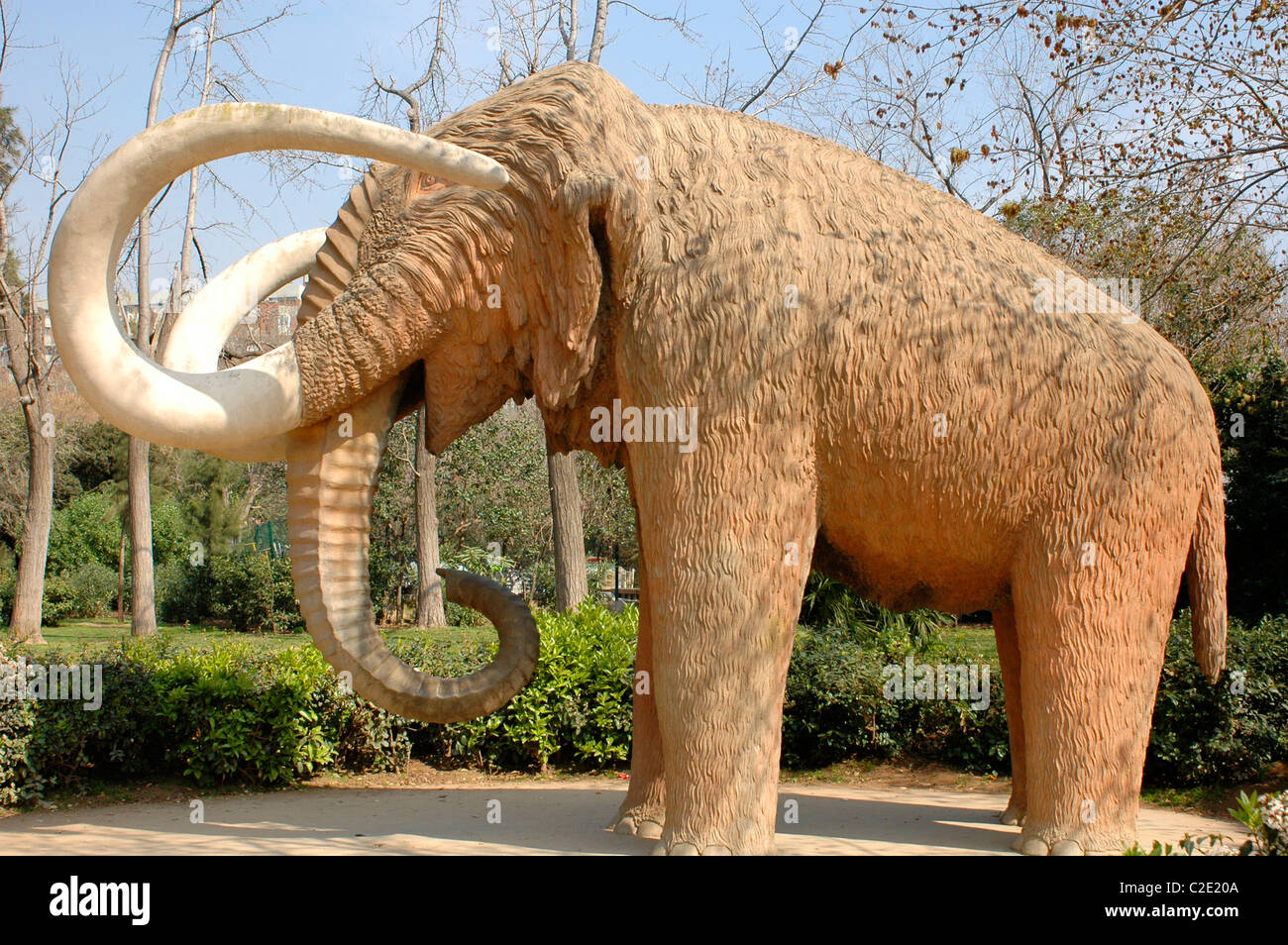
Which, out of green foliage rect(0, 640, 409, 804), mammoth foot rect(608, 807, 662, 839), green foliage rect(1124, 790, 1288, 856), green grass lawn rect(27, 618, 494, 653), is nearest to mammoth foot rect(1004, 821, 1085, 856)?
green foliage rect(1124, 790, 1288, 856)

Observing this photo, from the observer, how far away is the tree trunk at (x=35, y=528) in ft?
54.1

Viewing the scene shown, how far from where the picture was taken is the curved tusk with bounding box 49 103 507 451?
11.8 feet

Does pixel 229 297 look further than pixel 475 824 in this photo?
No

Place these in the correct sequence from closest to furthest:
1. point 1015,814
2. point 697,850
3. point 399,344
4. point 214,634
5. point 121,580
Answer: point 697,850
point 399,344
point 1015,814
point 214,634
point 121,580

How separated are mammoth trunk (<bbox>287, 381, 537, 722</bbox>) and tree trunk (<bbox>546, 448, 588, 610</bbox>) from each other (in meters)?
8.63

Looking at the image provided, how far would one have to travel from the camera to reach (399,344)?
436 centimetres

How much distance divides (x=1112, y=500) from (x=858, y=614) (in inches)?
276

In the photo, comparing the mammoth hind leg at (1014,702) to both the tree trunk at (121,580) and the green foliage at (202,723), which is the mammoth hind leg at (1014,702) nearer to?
the green foliage at (202,723)

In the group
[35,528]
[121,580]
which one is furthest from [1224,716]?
[121,580]

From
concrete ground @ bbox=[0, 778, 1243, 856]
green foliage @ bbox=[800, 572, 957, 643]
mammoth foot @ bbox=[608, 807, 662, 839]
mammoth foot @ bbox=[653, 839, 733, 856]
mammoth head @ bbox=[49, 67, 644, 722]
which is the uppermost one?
mammoth head @ bbox=[49, 67, 644, 722]

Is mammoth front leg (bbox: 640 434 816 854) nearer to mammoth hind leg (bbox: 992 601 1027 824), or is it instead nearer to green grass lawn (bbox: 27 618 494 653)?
mammoth hind leg (bbox: 992 601 1027 824)

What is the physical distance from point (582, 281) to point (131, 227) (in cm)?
161

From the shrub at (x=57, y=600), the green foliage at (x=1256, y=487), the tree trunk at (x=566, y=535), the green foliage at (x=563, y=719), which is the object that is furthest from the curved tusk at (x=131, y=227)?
the shrub at (x=57, y=600)

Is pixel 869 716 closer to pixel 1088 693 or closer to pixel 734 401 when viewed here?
pixel 1088 693
